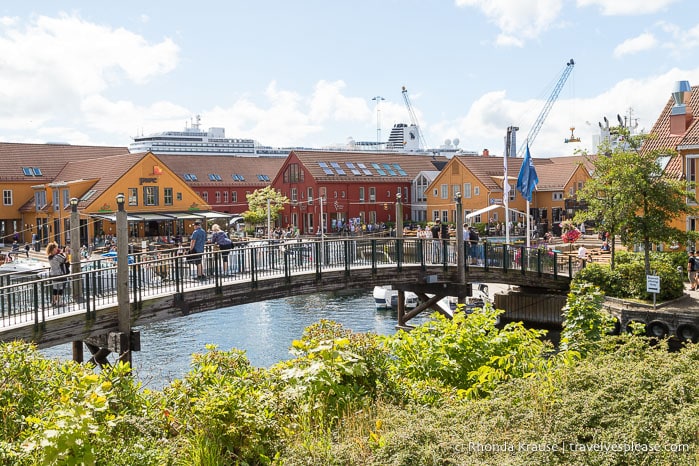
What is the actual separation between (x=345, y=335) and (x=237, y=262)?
463 inches

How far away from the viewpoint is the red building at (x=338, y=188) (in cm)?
7344

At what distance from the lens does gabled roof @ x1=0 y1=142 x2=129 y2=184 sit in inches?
2680

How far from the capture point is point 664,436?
21.5ft

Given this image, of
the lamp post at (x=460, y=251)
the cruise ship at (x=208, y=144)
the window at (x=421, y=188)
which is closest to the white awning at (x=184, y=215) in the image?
the window at (x=421, y=188)

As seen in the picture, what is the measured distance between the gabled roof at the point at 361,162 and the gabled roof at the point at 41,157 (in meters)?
19.1

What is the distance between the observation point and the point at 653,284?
26.1 meters

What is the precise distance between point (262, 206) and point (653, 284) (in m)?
50.7

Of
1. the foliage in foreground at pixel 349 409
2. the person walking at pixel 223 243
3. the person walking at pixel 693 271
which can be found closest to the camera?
the foliage in foreground at pixel 349 409

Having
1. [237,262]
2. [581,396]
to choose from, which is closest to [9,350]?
[581,396]

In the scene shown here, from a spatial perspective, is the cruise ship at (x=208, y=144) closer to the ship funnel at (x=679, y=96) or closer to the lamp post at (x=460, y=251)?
the ship funnel at (x=679, y=96)

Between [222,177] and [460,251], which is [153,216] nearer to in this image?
[222,177]

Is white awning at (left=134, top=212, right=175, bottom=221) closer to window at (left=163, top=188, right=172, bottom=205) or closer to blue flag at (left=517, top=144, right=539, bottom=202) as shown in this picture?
window at (left=163, top=188, right=172, bottom=205)

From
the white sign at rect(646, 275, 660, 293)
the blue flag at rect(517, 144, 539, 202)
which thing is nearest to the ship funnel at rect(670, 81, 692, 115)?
the blue flag at rect(517, 144, 539, 202)

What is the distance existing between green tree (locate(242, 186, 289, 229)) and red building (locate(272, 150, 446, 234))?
2609mm
